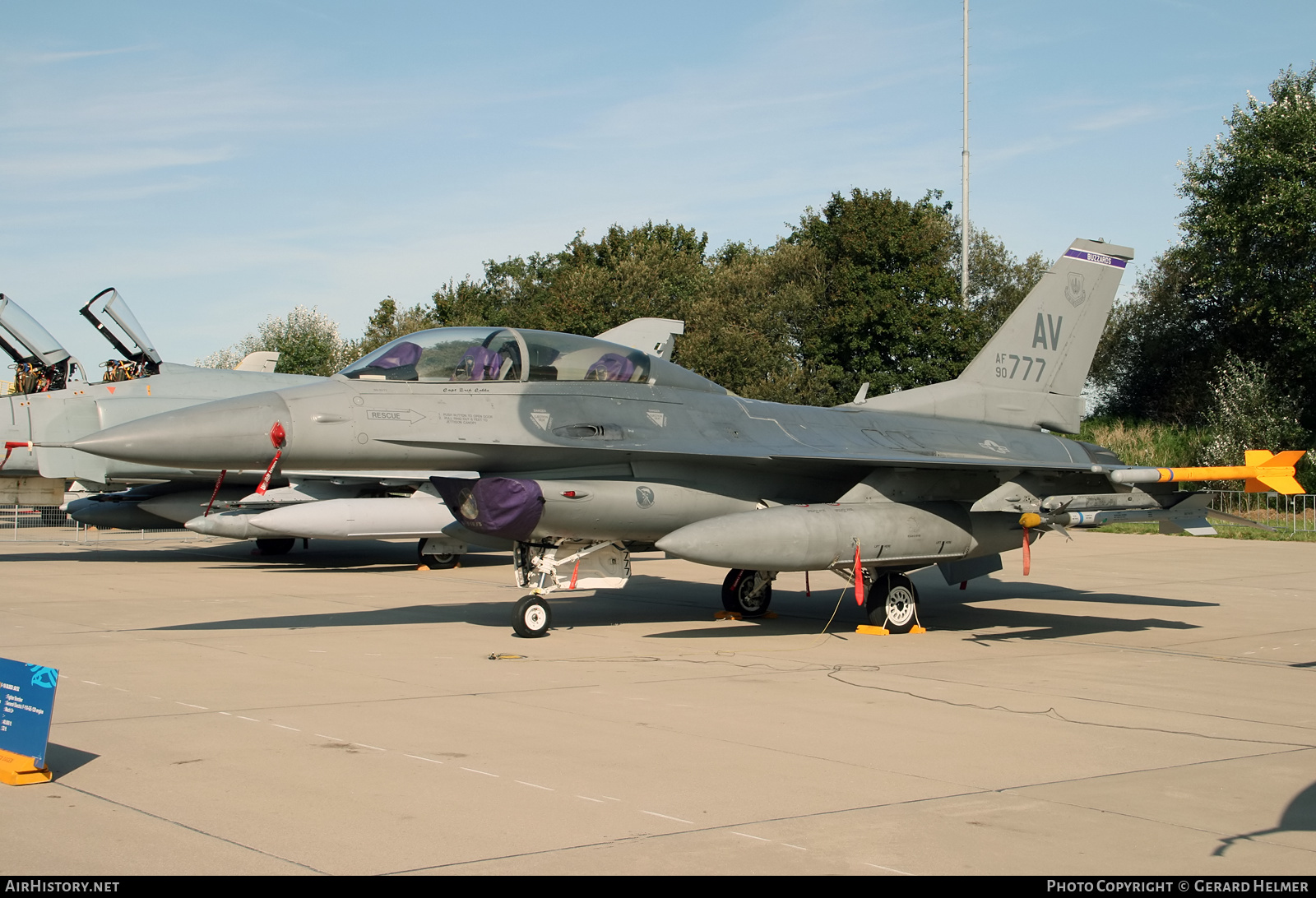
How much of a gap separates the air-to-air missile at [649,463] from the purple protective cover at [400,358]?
19 mm

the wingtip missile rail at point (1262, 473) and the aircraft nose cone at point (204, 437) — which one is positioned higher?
the aircraft nose cone at point (204, 437)

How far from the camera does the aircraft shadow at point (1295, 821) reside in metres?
4.79

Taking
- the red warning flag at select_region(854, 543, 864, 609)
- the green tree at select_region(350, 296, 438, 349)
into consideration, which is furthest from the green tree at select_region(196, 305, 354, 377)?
the red warning flag at select_region(854, 543, 864, 609)

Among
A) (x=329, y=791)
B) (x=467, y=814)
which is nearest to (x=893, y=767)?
(x=467, y=814)

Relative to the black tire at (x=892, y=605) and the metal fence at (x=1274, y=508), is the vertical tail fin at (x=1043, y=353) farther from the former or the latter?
the metal fence at (x=1274, y=508)

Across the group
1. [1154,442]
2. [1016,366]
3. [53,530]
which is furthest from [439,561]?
[1154,442]

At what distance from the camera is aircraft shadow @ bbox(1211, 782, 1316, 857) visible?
479cm

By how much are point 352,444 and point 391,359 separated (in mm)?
1016

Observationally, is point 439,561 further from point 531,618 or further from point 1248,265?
point 1248,265

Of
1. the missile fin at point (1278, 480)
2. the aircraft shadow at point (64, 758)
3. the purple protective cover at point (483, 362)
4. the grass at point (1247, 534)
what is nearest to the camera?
the aircraft shadow at point (64, 758)

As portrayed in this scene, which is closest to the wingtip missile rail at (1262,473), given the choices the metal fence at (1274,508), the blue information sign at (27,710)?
the blue information sign at (27,710)

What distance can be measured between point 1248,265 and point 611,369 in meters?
31.2

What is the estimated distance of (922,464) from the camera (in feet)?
37.8

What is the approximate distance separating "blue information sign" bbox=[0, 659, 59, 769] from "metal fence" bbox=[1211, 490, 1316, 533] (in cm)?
2736
